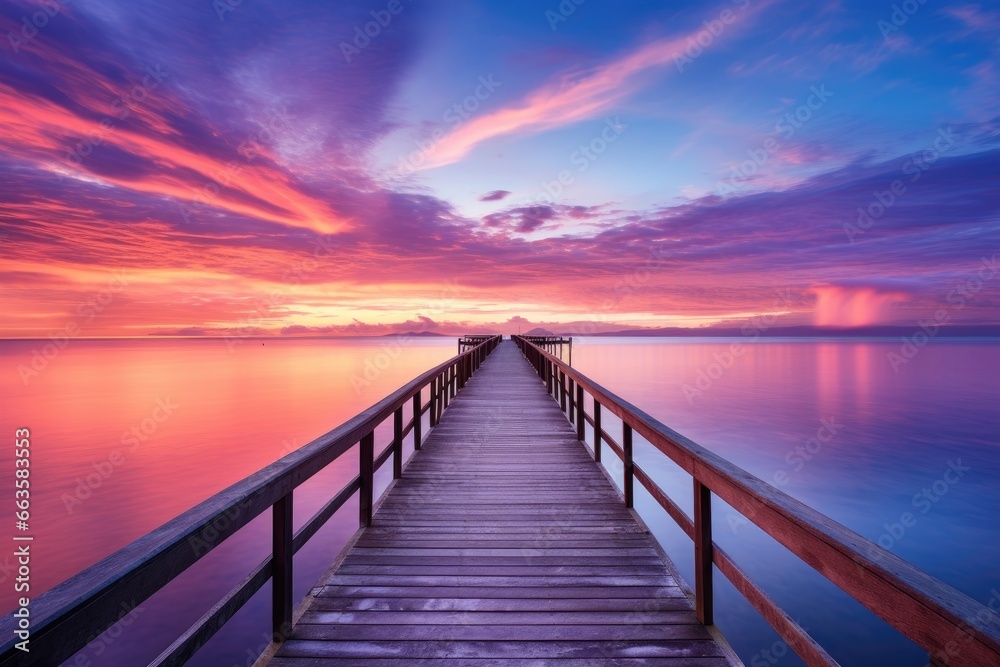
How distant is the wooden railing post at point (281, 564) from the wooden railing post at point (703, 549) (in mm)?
1982

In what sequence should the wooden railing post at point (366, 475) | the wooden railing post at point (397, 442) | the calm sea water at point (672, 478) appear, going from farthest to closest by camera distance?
1. the calm sea water at point (672, 478)
2. the wooden railing post at point (397, 442)
3. the wooden railing post at point (366, 475)

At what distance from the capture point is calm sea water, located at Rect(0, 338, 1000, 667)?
679 cm

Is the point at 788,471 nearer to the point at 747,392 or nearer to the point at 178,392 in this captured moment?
the point at 747,392

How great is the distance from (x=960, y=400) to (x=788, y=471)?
19026mm

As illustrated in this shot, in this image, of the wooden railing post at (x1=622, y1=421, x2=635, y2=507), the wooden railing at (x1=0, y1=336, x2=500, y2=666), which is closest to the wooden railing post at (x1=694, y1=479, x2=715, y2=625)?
the wooden railing post at (x1=622, y1=421, x2=635, y2=507)

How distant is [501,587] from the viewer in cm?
282

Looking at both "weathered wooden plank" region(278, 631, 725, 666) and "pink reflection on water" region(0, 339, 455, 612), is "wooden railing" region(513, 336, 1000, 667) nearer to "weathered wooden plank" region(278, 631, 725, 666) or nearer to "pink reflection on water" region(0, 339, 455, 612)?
"weathered wooden plank" region(278, 631, 725, 666)

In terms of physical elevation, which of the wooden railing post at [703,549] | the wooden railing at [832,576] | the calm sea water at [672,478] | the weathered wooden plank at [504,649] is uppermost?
the wooden railing at [832,576]

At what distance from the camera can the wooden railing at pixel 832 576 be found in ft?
3.34

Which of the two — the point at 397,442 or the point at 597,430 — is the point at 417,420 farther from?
the point at 597,430

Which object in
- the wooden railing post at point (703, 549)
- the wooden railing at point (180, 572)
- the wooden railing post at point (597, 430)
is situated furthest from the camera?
the wooden railing post at point (597, 430)

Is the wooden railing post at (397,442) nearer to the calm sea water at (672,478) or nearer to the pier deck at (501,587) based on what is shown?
the pier deck at (501,587)

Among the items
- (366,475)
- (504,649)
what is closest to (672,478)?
(366,475)

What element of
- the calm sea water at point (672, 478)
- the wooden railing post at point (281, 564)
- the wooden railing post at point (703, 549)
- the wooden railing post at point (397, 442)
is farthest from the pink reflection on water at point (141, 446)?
the wooden railing post at point (703, 549)
